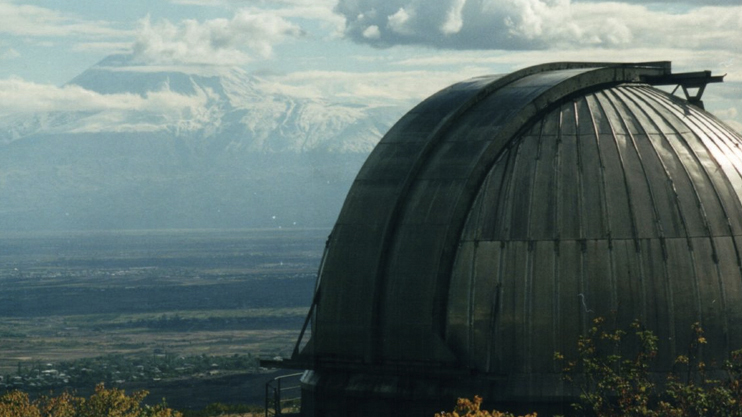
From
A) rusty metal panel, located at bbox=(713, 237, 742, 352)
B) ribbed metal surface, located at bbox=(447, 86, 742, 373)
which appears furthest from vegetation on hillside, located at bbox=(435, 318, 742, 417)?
rusty metal panel, located at bbox=(713, 237, 742, 352)

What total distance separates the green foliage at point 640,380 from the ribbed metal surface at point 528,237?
2.02 ft

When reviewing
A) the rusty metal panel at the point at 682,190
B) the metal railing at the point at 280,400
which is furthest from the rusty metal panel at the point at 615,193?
the metal railing at the point at 280,400

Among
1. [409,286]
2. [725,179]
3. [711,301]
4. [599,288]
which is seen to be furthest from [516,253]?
[725,179]

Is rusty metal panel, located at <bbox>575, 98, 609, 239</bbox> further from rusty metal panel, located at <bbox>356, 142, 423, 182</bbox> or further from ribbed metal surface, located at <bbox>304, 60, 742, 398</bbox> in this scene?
rusty metal panel, located at <bbox>356, 142, 423, 182</bbox>

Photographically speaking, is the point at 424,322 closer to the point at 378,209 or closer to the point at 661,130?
the point at 378,209

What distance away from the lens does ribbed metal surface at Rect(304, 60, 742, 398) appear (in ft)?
118

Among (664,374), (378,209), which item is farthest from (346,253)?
(664,374)

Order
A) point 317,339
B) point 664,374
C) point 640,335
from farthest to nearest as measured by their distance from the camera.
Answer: point 317,339
point 664,374
point 640,335

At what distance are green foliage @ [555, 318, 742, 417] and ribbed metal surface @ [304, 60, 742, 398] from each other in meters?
0.62

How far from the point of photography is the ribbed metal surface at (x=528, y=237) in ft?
118

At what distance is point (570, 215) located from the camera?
36.8 meters

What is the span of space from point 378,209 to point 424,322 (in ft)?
12.8

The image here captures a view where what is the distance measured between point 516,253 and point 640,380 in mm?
4851

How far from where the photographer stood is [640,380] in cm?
3409
